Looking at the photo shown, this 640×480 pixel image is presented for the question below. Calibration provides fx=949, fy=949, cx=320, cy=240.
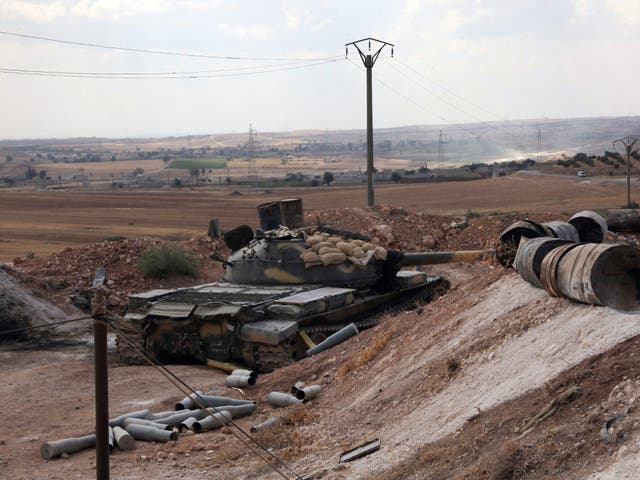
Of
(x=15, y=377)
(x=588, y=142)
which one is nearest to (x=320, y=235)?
(x=15, y=377)

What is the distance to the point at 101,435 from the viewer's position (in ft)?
25.4

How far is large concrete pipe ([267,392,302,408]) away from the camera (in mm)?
12414

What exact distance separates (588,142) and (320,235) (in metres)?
183

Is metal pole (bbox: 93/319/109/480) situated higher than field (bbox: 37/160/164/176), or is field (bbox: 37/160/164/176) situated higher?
metal pole (bbox: 93/319/109/480)

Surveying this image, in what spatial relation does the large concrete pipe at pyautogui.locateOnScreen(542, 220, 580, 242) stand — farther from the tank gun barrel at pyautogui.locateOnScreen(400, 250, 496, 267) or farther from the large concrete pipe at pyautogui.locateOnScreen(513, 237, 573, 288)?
the tank gun barrel at pyautogui.locateOnScreen(400, 250, 496, 267)

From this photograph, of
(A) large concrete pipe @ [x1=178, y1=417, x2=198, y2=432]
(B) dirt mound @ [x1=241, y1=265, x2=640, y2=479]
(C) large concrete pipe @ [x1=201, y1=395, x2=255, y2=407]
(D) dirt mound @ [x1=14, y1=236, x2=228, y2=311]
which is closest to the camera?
(B) dirt mound @ [x1=241, y1=265, x2=640, y2=479]

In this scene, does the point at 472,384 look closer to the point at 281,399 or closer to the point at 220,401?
the point at 281,399

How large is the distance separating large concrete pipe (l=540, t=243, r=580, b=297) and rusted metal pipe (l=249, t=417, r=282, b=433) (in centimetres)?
364

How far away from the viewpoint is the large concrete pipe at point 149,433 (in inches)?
450

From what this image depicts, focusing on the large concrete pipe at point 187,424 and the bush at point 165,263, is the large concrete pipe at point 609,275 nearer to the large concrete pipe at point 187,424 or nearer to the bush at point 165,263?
the large concrete pipe at point 187,424

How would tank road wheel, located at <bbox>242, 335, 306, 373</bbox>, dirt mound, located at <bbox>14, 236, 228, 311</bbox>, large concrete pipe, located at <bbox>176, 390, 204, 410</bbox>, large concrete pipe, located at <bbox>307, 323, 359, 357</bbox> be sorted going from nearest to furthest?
large concrete pipe, located at <bbox>176, 390, 204, 410</bbox> < large concrete pipe, located at <bbox>307, 323, 359, 357</bbox> < tank road wheel, located at <bbox>242, 335, 306, 373</bbox> < dirt mound, located at <bbox>14, 236, 228, 311</bbox>

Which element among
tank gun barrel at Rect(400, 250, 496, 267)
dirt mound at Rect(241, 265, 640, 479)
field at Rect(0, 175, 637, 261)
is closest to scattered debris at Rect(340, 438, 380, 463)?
dirt mound at Rect(241, 265, 640, 479)

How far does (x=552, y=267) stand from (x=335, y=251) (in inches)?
321

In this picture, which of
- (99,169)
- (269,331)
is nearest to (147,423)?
(269,331)
